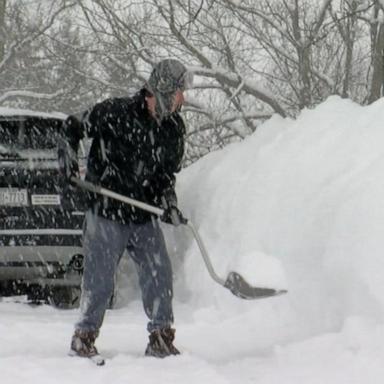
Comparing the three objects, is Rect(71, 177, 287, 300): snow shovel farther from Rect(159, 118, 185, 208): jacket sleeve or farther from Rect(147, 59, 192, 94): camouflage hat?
Rect(147, 59, 192, 94): camouflage hat

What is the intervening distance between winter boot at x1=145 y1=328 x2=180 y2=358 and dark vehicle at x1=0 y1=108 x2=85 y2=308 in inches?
51.4

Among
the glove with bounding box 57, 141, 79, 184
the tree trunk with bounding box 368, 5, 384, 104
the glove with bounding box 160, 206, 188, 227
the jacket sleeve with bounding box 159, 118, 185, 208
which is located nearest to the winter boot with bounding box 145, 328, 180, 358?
the glove with bounding box 160, 206, 188, 227

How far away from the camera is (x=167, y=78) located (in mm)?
4199

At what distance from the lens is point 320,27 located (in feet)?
33.1

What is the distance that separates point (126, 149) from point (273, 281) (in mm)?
1310

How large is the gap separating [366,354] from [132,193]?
59.3 inches

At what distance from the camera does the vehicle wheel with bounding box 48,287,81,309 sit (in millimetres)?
5773

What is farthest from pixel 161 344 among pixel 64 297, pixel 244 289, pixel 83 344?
pixel 64 297

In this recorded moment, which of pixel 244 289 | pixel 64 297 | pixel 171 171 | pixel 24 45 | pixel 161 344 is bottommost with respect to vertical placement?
pixel 161 344

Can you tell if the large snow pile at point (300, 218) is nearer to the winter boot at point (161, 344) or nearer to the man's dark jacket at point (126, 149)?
the winter boot at point (161, 344)

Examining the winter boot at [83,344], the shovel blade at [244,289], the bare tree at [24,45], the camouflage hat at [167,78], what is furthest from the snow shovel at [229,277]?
the bare tree at [24,45]

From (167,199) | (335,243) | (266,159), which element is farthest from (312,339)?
(266,159)

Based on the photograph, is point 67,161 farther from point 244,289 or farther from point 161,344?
point 244,289

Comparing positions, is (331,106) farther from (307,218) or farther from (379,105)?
(307,218)
